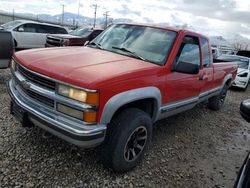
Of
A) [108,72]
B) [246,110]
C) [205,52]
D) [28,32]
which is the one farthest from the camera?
[28,32]

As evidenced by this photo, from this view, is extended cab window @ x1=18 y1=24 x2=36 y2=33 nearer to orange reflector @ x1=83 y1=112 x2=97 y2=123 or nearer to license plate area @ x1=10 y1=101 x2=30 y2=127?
license plate area @ x1=10 y1=101 x2=30 y2=127

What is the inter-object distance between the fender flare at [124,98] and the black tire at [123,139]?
218 millimetres

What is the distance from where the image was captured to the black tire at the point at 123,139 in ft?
9.71

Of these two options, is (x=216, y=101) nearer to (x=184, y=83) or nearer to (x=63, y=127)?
(x=184, y=83)

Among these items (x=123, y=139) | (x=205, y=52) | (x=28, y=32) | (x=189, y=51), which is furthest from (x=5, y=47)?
(x=28, y=32)

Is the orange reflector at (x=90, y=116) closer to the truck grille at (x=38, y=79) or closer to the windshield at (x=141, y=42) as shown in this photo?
the truck grille at (x=38, y=79)

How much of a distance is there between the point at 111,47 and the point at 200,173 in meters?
2.29

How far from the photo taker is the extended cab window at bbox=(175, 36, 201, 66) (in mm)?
3938

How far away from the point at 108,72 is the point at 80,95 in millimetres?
449

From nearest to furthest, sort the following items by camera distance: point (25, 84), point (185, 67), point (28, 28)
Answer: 1. point (25, 84)
2. point (185, 67)
3. point (28, 28)

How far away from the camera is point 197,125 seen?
18.2 ft

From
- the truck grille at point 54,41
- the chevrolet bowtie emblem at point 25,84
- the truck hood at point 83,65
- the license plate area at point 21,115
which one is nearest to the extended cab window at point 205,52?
the truck hood at point 83,65

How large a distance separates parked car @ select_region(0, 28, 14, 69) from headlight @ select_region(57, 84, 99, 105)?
12.6ft

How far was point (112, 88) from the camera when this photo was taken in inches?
107
